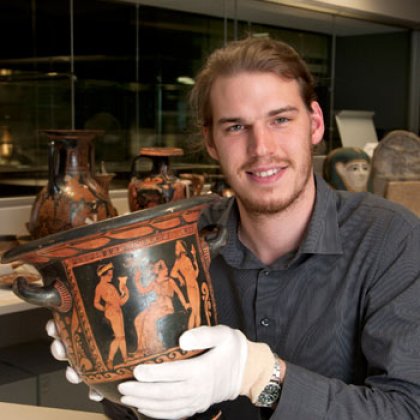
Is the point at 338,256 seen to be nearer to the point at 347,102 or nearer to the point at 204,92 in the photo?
the point at 204,92

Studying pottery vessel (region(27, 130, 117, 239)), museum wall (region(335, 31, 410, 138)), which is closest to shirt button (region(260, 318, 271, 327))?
pottery vessel (region(27, 130, 117, 239))

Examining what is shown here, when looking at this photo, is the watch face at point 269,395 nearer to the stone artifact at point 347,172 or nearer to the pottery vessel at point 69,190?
the pottery vessel at point 69,190

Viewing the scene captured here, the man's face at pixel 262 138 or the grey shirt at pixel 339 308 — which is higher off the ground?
the man's face at pixel 262 138

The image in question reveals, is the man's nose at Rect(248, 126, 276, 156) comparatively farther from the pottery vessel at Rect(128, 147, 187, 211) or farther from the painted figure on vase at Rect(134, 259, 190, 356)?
the pottery vessel at Rect(128, 147, 187, 211)

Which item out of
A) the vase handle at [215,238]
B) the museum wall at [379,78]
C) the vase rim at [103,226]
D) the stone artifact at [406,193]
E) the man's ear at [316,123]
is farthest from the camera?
the museum wall at [379,78]

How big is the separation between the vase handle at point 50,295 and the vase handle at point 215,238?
206 mm

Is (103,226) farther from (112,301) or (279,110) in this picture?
(279,110)

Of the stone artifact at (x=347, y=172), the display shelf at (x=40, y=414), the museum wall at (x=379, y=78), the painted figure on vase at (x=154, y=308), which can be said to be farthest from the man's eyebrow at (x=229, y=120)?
the museum wall at (x=379, y=78)

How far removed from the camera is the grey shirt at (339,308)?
3.66 ft

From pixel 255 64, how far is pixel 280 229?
301 millimetres

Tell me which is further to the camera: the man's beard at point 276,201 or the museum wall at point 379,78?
the museum wall at point 379,78

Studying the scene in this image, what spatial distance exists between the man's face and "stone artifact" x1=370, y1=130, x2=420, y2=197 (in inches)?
63.2

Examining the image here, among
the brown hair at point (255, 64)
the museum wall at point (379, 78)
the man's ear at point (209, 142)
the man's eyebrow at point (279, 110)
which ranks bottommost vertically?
the man's ear at point (209, 142)

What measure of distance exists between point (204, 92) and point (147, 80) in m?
3.18
